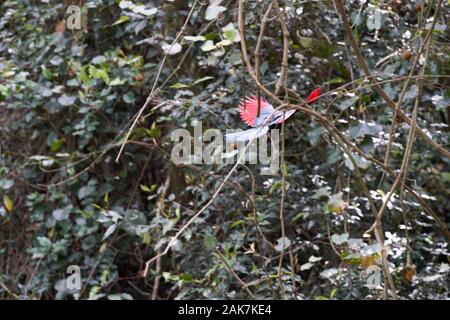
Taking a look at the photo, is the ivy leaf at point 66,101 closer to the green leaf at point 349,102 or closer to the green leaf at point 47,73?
the green leaf at point 47,73

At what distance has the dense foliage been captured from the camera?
2348mm

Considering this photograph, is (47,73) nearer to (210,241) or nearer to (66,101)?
(66,101)

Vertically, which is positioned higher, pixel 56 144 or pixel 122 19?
pixel 122 19

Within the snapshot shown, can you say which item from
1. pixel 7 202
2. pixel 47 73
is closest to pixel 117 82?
pixel 47 73

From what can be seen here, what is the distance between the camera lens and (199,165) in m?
2.59

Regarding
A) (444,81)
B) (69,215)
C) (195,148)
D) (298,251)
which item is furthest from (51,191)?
(444,81)

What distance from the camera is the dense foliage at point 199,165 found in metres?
2.35

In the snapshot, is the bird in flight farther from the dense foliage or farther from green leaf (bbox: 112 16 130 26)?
green leaf (bbox: 112 16 130 26)

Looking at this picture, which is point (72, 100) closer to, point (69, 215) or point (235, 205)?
point (69, 215)

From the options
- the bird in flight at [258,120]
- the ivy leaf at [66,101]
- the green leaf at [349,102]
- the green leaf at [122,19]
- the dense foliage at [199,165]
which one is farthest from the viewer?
the ivy leaf at [66,101]

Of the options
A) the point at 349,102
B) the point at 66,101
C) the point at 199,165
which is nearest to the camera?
the point at 349,102

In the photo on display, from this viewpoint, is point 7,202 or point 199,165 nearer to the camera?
point 199,165

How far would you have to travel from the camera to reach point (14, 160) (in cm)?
306

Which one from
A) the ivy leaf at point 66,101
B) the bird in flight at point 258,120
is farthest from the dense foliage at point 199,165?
the bird in flight at point 258,120
